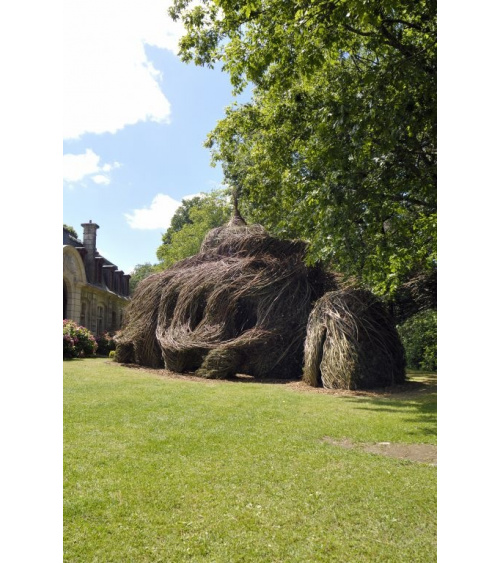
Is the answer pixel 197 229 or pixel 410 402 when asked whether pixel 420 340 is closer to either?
pixel 410 402

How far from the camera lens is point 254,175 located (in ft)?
46.4

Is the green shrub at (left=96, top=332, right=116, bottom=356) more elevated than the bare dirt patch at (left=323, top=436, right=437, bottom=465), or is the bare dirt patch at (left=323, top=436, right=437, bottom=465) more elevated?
the bare dirt patch at (left=323, top=436, right=437, bottom=465)

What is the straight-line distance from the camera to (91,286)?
91.0ft

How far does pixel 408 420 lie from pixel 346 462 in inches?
120

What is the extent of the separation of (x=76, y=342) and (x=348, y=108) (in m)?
17.8

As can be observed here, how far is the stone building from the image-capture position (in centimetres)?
2642

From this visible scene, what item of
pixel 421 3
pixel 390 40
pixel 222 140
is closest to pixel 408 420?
pixel 390 40

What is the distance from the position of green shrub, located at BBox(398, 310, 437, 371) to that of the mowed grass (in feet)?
28.7

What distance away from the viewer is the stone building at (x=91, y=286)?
86.7ft

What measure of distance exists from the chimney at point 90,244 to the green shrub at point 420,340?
22.1 m

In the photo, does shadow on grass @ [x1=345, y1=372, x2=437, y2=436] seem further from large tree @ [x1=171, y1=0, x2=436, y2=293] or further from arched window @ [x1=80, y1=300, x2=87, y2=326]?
arched window @ [x1=80, y1=300, x2=87, y2=326]

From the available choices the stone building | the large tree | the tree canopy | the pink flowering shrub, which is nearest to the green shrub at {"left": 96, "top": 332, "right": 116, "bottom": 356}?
the pink flowering shrub

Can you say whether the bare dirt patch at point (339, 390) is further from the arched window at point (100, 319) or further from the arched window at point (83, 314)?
the arched window at point (100, 319)

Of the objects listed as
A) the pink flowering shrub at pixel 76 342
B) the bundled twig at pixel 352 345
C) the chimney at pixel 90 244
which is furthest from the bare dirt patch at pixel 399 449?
the chimney at pixel 90 244
